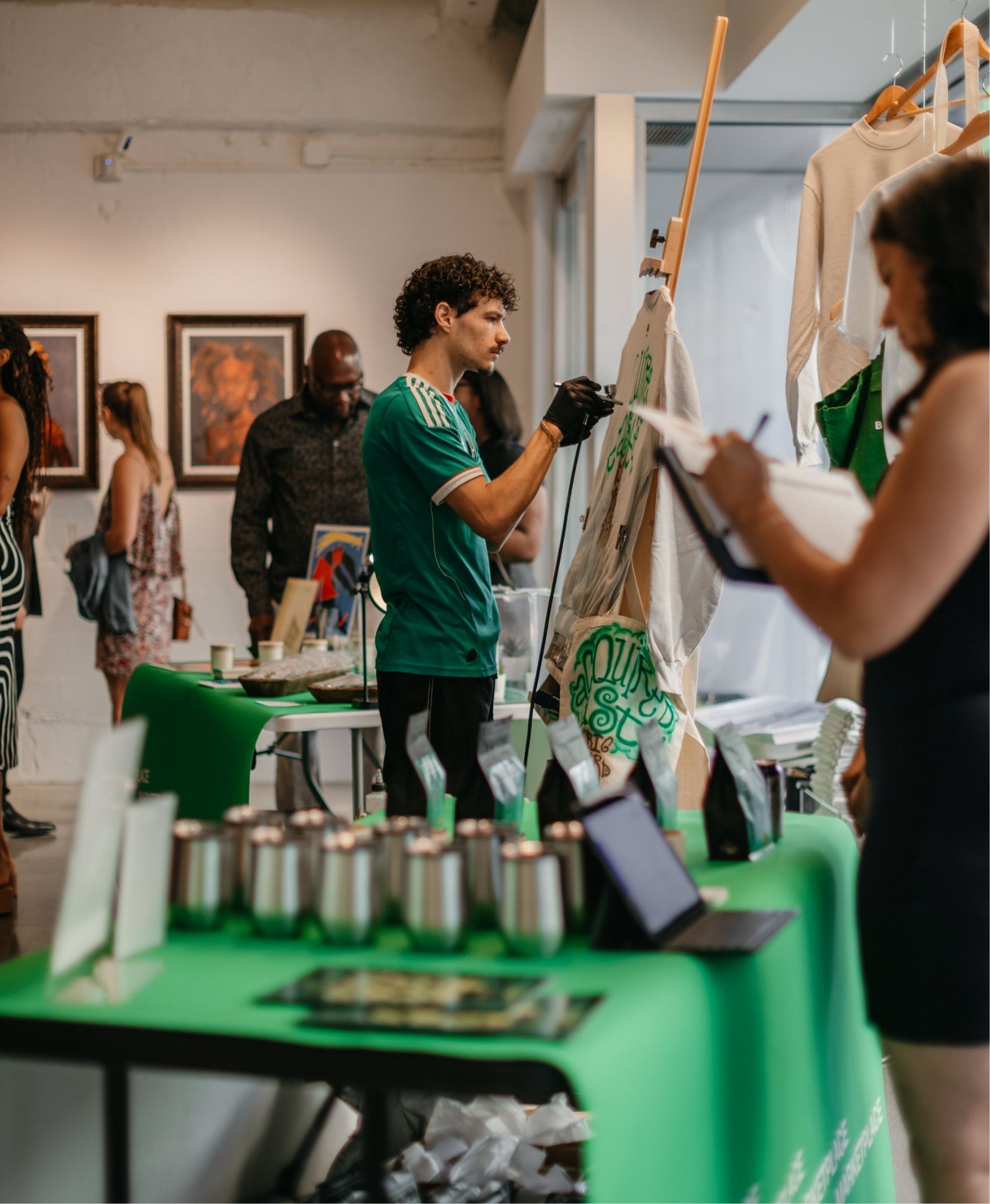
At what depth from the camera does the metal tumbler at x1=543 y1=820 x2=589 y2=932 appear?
1229 millimetres

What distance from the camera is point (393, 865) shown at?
49.9 inches

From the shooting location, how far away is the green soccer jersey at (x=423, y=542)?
7.59 feet

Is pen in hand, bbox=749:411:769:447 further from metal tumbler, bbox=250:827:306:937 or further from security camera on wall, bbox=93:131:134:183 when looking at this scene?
security camera on wall, bbox=93:131:134:183

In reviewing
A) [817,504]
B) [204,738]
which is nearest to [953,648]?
[817,504]

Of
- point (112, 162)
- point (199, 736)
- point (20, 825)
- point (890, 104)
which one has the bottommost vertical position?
point (20, 825)

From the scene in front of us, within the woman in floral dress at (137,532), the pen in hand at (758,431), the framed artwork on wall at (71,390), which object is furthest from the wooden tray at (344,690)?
the framed artwork on wall at (71,390)

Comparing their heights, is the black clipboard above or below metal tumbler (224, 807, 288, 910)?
above

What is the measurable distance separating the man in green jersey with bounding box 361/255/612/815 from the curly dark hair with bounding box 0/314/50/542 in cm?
155

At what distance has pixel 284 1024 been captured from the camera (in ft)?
3.34

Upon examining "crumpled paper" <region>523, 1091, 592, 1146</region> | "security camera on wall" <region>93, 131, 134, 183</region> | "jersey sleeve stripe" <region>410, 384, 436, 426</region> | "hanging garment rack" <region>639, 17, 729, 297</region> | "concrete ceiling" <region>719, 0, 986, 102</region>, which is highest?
"security camera on wall" <region>93, 131, 134, 183</region>

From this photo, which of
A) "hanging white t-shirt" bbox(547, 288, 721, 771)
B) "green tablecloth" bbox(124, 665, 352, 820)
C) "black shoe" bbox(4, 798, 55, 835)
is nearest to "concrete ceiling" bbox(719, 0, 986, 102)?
"hanging white t-shirt" bbox(547, 288, 721, 771)

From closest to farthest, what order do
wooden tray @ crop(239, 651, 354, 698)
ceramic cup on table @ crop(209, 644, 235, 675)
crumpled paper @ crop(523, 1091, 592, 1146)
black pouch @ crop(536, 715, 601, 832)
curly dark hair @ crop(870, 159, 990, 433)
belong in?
1. curly dark hair @ crop(870, 159, 990, 433)
2. black pouch @ crop(536, 715, 601, 832)
3. crumpled paper @ crop(523, 1091, 592, 1146)
4. wooden tray @ crop(239, 651, 354, 698)
5. ceramic cup on table @ crop(209, 644, 235, 675)

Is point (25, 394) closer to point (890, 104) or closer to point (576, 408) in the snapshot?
point (576, 408)

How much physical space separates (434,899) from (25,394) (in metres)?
2.84
